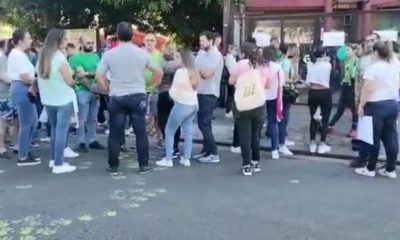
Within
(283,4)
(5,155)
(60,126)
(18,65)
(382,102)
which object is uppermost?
(283,4)

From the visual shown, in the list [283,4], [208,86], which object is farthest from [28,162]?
[283,4]

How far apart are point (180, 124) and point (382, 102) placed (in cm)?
252

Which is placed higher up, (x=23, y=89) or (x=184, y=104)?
(x=23, y=89)

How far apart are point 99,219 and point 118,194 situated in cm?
85

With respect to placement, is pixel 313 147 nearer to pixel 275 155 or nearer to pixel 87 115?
pixel 275 155

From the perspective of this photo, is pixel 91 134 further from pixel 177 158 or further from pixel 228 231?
pixel 228 231

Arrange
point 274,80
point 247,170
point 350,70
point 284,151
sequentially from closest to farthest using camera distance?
point 247,170
point 274,80
point 284,151
point 350,70

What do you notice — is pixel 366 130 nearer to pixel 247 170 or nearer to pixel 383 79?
pixel 383 79

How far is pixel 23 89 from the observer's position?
7465 mm

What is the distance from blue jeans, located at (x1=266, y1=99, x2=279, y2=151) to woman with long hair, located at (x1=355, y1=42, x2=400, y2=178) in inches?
52.3

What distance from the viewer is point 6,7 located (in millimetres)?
15359

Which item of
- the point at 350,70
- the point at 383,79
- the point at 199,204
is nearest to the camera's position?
the point at 199,204

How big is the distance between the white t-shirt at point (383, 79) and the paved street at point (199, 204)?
100cm

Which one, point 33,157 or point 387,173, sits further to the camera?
point 33,157
